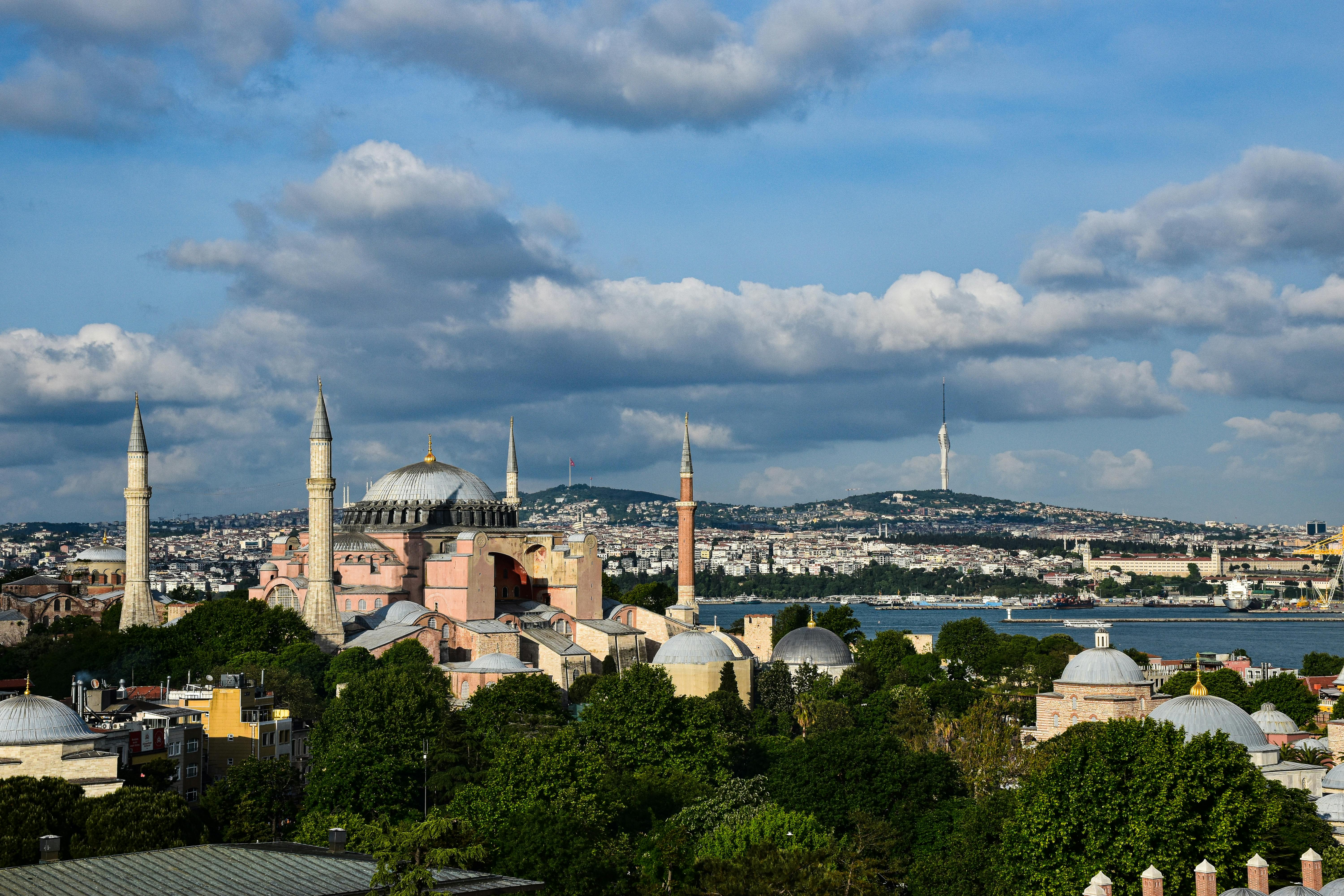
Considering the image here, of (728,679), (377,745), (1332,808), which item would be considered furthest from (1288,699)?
(377,745)

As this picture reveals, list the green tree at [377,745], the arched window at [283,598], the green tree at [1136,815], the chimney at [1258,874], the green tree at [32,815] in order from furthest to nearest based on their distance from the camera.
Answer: the arched window at [283,598] < the green tree at [377,745] < the green tree at [1136,815] < the green tree at [32,815] < the chimney at [1258,874]

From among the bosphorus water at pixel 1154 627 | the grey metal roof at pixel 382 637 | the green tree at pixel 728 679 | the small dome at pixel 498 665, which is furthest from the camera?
the bosphorus water at pixel 1154 627

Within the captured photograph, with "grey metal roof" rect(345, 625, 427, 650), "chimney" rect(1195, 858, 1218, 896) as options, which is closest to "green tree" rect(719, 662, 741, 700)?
"grey metal roof" rect(345, 625, 427, 650)

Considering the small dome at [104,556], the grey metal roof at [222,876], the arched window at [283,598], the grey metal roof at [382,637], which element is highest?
the small dome at [104,556]

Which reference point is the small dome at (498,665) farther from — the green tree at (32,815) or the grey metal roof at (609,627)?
the green tree at (32,815)

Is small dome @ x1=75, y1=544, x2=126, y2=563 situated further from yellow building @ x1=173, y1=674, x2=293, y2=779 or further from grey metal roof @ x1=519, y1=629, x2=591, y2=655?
yellow building @ x1=173, y1=674, x2=293, y2=779

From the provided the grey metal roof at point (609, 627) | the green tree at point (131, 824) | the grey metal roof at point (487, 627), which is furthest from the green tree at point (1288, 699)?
the green tree at point (131, 824)

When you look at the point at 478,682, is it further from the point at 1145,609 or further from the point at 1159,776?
the point at 1145,609
